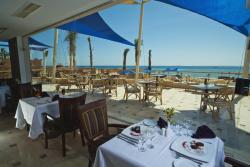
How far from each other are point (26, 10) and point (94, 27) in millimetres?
1977

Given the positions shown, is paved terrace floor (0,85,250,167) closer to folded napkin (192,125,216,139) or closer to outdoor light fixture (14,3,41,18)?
folded napkin (192,125,216,139)

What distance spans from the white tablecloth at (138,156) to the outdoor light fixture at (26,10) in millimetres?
2783

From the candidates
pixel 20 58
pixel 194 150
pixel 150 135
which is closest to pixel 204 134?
pixel 194 150

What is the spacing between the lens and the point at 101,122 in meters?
1.85

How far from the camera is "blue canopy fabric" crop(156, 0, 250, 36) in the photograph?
2445 mm

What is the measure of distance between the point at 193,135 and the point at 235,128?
2.24 m

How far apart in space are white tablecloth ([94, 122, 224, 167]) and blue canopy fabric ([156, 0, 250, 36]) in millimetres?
2213

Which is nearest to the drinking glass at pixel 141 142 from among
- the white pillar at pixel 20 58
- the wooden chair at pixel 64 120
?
the wooden chair at pixel 64 120

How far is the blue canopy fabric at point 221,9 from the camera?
245 cm

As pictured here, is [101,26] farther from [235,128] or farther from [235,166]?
[235,166]

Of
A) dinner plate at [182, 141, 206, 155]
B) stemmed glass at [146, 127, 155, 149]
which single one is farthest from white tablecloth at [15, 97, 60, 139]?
dinner plate at [182, 141, 206, 155]

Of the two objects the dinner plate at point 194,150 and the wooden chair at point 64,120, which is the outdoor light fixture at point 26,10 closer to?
the wooden chair at point 64,120

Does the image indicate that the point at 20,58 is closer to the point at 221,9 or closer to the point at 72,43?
the point at 221,9

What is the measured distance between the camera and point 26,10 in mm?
2938
